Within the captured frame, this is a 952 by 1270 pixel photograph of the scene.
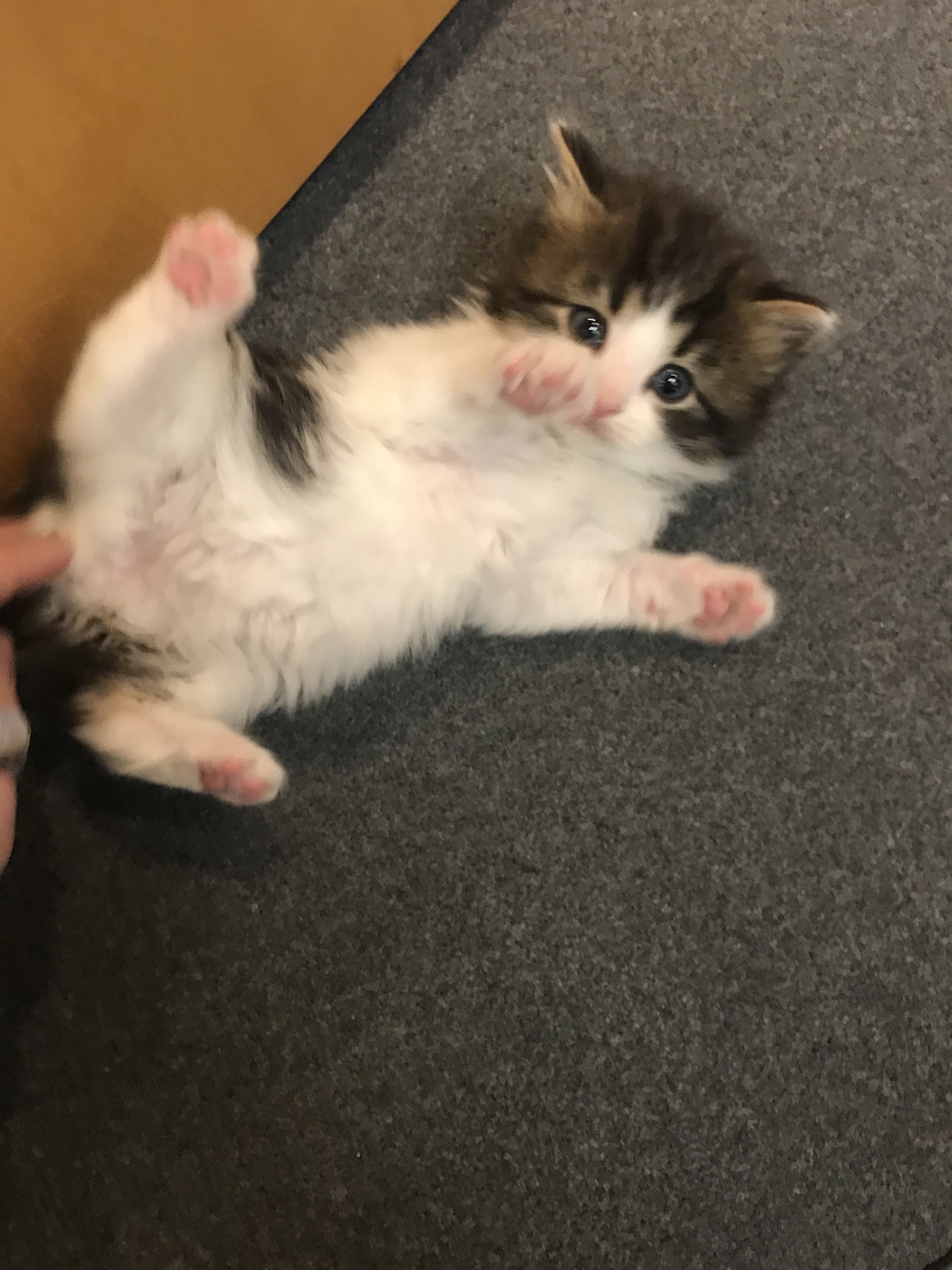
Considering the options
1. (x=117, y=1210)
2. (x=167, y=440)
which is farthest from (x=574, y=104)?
(x=117, y=1210)

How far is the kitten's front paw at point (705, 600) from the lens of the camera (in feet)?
4.67

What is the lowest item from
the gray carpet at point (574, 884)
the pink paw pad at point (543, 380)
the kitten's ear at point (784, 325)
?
the gray carpet at point (574, 884)

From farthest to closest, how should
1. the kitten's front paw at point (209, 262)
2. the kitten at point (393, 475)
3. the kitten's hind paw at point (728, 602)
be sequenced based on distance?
the kitten's hind paw at point (728, 602)
the kitten at point (393, 475)
the kitten's front paw at point (209, 262)

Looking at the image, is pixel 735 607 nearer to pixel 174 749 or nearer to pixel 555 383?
pixel 555 383

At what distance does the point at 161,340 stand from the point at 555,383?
1.58 feet

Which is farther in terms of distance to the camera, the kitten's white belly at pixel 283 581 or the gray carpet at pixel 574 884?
the gray carpet at pixel 574 884

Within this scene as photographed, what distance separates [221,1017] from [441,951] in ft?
1.22

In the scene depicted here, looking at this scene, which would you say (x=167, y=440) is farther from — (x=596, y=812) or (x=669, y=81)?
(x=669, y=81)

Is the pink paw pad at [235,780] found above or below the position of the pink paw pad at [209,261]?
below

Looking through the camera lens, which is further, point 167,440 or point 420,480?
point 420,480

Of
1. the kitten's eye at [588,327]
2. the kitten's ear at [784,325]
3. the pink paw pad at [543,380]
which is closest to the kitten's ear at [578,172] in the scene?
the kitten's eye at [588,327]

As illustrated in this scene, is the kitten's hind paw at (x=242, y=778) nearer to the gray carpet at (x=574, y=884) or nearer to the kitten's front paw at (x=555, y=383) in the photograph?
the gray carpet at (x=574, y=884)

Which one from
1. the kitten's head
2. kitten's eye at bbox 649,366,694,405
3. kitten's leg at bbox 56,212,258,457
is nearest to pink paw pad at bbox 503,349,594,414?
the kitten's head

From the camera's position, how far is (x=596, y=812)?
1.61m
